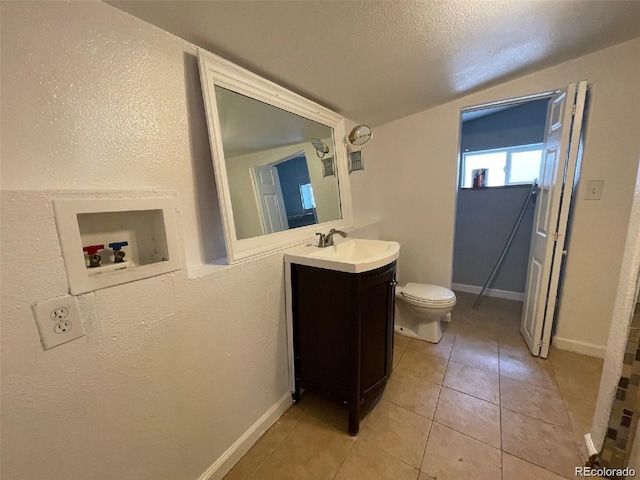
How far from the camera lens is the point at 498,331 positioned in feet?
7.34

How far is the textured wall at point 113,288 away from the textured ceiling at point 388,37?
219mm

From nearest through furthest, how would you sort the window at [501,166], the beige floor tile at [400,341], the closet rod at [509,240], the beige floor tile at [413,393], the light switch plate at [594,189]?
the beige floor tile at [413,393] → the light switch plate at [594,189] → the beige floor tile at [400,341] → the closet rod at [509,240] → the window at [501,166]

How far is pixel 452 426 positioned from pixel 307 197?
149 cm

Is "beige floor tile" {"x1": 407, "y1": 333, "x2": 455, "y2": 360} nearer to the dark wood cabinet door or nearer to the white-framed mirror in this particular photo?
the dark wood cabinet door

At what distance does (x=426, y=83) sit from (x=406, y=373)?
76.6 inches

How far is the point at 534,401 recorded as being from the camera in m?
1.49

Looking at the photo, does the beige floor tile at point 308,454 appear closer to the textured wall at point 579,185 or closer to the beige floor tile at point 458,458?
the beige floor tile at point 458,458

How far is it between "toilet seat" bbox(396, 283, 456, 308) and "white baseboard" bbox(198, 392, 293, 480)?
1118 millimetres

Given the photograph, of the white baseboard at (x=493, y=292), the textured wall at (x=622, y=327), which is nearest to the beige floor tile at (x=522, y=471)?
the textured wall at (x=622, y=327)

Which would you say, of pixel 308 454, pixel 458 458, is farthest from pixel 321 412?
pixel 458 458

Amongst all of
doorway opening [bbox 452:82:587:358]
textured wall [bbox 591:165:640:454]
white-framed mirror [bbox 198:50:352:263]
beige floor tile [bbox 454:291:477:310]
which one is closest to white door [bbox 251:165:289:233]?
white-framed mirror [bbox 198:50:352:263]

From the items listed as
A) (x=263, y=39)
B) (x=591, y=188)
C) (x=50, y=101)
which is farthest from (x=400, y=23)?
(x=591, y=188)

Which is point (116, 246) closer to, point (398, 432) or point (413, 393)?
point (398, 432)

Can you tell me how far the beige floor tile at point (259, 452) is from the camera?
1160 millimetres
